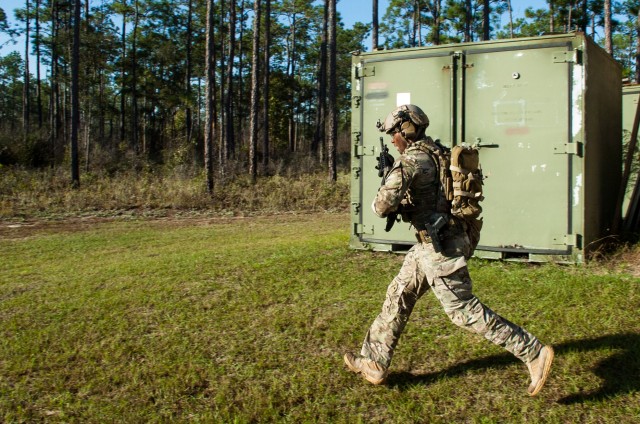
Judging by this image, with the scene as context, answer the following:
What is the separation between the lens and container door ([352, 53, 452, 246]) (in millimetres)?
7047

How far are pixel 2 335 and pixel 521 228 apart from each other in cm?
543

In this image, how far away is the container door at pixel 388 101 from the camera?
277 inches

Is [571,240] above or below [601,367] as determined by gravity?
above

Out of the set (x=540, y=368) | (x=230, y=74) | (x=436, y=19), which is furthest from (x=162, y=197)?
(x=436, y=19)

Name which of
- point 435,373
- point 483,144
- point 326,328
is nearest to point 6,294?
point 326,328

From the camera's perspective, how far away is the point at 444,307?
3576mm

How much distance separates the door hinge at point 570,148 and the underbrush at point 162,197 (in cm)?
955

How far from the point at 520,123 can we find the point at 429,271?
378cm

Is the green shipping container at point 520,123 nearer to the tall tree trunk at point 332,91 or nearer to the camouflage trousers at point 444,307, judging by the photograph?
the camouflage trousers at point 444,307

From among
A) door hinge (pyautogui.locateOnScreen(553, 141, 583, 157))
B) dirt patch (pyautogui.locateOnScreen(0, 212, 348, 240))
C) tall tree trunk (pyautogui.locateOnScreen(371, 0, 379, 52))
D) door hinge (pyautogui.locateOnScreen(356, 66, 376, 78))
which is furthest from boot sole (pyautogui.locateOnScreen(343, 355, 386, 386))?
tall tree trunk (pyautogui.locateOnScreen(371, 0, 379, 52))

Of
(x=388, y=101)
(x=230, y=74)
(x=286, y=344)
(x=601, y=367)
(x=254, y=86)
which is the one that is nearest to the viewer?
(x=601, y=367)

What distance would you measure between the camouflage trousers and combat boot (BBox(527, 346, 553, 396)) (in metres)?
0.03

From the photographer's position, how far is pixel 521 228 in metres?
6.72

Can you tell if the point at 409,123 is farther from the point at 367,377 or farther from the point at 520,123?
the point at 520,123
